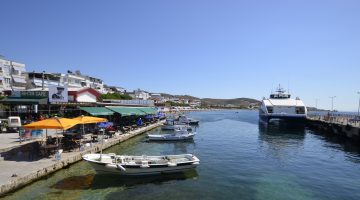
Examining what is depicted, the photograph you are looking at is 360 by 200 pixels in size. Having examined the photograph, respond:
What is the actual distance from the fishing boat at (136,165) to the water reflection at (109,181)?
0.35 metres

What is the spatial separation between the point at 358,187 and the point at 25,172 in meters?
21.2

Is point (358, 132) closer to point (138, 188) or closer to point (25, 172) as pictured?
point (138, 188)

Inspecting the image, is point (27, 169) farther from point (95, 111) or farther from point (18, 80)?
point (18, 80)

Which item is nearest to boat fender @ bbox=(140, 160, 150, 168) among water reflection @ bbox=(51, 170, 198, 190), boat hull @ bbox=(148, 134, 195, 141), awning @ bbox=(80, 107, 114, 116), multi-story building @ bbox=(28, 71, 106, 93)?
water reflection @ bbox=(51, 170, 198, 190)

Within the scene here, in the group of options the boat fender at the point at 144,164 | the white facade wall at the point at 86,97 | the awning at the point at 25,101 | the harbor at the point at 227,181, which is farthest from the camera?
the white facade wall at the point at 86,97

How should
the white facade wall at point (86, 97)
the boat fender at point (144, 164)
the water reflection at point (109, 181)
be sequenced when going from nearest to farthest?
the water reflection at point (109, 181), the boat fender at point (144, 164), the white facade wall at point (86, 97)

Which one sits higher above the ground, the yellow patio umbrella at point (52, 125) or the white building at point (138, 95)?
the white building at point (138, 95)

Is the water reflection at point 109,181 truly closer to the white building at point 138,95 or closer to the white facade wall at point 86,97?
the white facade wall at point 86,97

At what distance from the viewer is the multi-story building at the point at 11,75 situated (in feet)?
190

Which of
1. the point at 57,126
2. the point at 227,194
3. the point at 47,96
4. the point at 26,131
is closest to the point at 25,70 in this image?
the point at 47,96

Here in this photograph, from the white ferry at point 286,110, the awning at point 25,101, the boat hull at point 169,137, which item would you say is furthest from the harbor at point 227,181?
the white ferry at point 286,110

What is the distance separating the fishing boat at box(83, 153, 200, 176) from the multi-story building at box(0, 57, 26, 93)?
4735 centimetres

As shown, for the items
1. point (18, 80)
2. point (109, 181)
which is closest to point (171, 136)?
point (109, 181)

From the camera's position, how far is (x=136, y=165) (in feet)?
62.0
